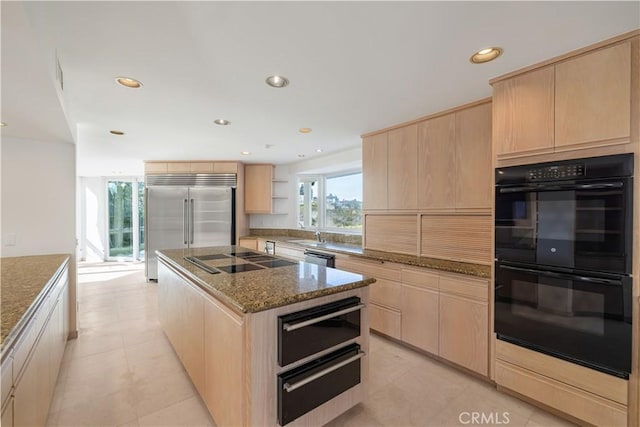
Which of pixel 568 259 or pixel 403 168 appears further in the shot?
pixel 403 168

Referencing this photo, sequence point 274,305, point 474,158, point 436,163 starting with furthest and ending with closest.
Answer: point 436,163 → point 474,158 → point 274,305

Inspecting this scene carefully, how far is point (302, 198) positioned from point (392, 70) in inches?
152

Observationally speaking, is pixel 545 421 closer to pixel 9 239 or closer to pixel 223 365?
pixel 223 365

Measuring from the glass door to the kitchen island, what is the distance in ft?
21.3

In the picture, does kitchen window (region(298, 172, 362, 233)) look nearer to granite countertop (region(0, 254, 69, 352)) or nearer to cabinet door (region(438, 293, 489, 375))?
cabinet door (region(438, 293, 489, 375))

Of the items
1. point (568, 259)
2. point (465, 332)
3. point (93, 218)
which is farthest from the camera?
point (93, 218)

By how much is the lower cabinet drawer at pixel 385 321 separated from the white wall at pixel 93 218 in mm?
7600

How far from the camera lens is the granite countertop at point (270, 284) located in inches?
56.3

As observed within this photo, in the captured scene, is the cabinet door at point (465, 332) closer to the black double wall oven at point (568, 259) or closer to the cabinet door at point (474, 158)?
the black double wall oven at point (568, 259)

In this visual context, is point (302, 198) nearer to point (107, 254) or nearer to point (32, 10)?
point (32, 10)

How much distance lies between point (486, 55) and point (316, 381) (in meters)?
2.17

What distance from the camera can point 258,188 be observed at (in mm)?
5555

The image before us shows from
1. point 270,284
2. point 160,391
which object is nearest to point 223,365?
point 270,284

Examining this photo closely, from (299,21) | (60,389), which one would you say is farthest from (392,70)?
(60,389)
